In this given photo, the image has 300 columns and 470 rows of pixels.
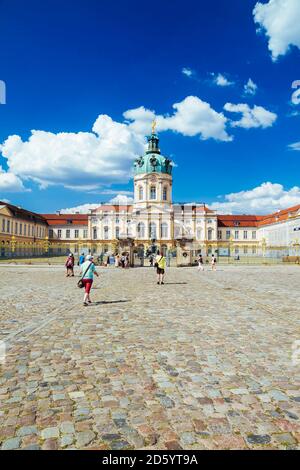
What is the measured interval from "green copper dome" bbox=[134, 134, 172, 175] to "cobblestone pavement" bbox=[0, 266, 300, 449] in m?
83.2

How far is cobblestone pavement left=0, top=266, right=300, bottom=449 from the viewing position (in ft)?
10.8

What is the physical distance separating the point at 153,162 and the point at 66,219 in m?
30.9

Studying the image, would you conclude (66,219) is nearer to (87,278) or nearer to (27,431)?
(87,278)

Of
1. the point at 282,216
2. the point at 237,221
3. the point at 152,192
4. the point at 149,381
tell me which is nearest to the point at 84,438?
the point at 149,381

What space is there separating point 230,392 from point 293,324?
14.2ft

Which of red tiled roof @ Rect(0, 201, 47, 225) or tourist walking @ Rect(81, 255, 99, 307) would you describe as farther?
red tiled roof @ Rect(0, 201, 47, 225)

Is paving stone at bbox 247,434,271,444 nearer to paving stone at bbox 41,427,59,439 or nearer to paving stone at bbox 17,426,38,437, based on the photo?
paving stone at bbox 41,427,59,439

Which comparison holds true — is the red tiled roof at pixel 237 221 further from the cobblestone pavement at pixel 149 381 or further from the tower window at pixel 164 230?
the cobblestone pavement at pixel 149 381

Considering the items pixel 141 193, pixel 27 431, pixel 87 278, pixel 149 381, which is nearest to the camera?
pixel 27 431

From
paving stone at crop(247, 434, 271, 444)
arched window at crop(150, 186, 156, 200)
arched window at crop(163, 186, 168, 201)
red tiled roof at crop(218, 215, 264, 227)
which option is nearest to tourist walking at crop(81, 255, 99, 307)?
paving stone at crop(247, 434, 271, 444)

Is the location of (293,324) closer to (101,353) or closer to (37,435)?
(101,353)

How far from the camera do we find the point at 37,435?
Answer: 3264 mm

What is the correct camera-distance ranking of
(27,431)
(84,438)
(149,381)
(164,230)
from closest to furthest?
(84,438) → (27,431) → (149,381) → (164,230)

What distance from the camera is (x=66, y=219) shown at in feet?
340
